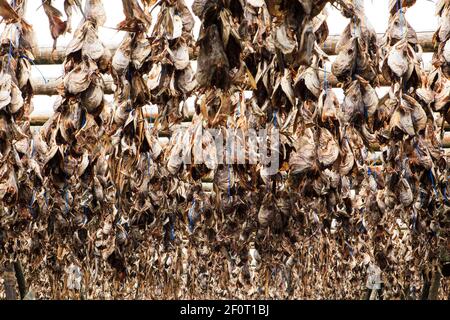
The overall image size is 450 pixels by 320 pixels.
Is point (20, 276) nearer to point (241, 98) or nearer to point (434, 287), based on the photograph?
point (434, 287)

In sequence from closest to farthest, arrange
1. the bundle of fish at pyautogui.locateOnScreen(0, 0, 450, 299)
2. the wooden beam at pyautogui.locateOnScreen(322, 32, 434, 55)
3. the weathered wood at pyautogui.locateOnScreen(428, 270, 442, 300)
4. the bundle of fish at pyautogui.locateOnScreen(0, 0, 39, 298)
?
the bundle of fish at pyautogui.locateOnScreen(0, 0, 450, 299)
the bundle of fish at pyautogui.locateOnScreen(0, 0, 39, 298)
the wooden beam at pyautogui.locateOnScreen(322, 32, 434, 55)
the weathered wood at pyautogui.locateOnScreen(428, 270, 442, 300)

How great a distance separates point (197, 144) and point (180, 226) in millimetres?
4969

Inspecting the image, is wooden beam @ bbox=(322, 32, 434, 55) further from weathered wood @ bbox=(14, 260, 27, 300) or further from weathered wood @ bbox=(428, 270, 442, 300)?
weathered wood @ bbox=(14, 260, 27, 300)

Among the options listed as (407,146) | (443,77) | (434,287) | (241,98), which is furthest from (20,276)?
(443,77)

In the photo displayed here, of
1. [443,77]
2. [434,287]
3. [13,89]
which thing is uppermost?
[443,77]

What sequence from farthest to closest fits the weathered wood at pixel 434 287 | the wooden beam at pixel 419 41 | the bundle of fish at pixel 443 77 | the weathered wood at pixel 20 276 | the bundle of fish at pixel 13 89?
the weathered wood at pixel 20 276 → the weathered wood at pixel 434 287 → the wooden beam at pixel 419 41 → the bundle of fish at pixel 13 89 → the bundle of fish at pixel 443 77

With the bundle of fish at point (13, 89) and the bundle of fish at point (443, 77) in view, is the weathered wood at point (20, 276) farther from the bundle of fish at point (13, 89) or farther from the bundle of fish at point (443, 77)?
the bundle of fish at point (443, 77)

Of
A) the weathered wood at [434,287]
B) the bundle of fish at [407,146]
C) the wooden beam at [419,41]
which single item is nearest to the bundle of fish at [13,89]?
the bundle of fish at [407,146]

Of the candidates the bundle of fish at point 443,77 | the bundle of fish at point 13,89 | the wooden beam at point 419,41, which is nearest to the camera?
the bundle of fish at point 443,77

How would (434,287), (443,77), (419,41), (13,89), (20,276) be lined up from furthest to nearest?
(20,276)
(434,287)
(419,41)
(443,77)
(13,89)

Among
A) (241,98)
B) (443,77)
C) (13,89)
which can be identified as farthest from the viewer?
(443,77)

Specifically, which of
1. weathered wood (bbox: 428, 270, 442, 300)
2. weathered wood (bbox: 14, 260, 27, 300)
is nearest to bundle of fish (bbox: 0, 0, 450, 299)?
weathered wood (bbox: 428, 270, 442, 300)

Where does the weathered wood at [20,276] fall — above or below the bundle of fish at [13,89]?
below
